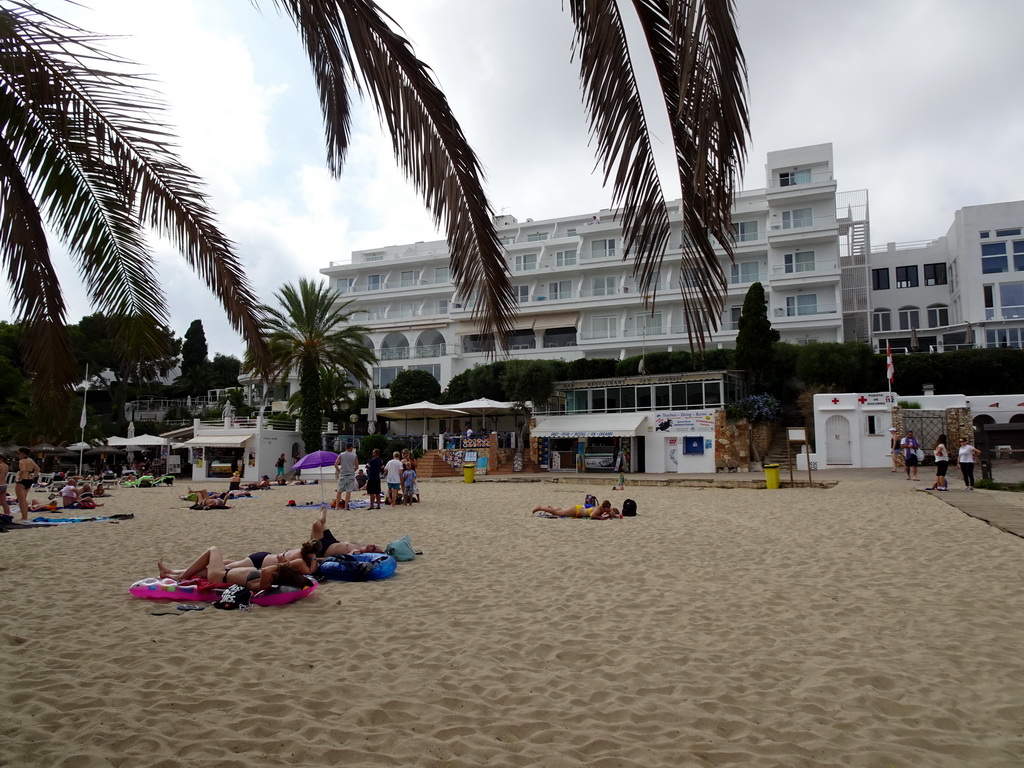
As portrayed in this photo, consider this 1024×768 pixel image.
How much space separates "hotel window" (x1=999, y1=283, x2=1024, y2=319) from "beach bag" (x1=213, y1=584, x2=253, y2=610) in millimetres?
43760

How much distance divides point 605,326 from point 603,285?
3003mm

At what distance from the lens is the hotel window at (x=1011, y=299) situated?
3766 centimetres

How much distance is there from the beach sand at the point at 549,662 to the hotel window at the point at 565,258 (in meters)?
39.4

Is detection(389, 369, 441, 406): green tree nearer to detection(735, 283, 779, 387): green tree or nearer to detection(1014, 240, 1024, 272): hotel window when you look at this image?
detection(735, 283, 779, 387): green tree

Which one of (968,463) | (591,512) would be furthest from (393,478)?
(968,463)

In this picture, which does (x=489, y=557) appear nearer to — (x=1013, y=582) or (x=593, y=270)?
(x=1013, y=582)

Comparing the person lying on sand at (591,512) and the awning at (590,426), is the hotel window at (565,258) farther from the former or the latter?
the person lying on sand at (591,512)

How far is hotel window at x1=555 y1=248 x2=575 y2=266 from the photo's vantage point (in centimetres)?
4756

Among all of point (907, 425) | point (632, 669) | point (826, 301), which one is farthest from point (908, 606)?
point (826, 301)

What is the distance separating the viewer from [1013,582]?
698 cm

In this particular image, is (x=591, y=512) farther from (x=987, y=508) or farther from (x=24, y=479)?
(x=24, y=479)

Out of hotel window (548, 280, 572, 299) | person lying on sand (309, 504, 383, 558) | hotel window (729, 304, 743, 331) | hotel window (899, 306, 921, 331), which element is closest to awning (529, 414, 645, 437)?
hotel window (729, 304, 743, 331)

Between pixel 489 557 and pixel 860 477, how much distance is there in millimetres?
17603

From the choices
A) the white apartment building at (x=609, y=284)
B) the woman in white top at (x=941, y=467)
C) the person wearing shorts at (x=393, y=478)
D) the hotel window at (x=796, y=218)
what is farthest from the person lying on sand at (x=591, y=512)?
the hotel window at (x=796, y=218)
